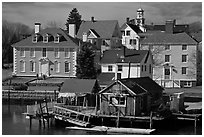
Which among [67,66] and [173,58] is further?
[67,66]

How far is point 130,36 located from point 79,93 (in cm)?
1822

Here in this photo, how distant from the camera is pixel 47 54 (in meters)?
40.3

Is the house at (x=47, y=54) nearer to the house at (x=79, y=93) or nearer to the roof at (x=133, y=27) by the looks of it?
the roof at (x=133, y=27)

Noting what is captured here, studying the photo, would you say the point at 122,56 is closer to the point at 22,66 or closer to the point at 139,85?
the point at 22,66

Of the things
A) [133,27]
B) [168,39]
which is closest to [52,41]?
[133,27]

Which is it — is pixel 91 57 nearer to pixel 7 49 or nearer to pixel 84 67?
pixel 84 67

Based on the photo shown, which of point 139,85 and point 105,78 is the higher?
point 105,78

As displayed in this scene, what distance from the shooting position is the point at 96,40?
43469 mm

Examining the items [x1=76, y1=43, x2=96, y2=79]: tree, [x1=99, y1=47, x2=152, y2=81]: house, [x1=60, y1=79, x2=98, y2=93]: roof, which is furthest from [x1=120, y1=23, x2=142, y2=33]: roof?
[x1=60, y1=79, x2=98, y2=93]: roof

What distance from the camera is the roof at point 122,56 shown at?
35409mm

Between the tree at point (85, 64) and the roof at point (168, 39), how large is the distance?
507 cm

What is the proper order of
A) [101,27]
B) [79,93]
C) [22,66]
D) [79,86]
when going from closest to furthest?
[79,93]
[79,86]
[22,66]
[101,27]

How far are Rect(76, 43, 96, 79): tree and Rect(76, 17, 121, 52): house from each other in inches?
221

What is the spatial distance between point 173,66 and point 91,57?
690cm
